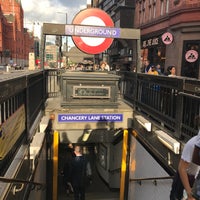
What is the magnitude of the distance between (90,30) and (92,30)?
0.06 metres

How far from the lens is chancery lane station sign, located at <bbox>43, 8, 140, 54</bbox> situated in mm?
7438

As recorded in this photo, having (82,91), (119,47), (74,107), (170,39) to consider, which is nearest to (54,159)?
(74,107)

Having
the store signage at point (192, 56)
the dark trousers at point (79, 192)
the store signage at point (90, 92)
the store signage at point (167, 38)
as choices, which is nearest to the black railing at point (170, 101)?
the store signage at point (90, 92)

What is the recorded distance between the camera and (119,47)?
3572cm

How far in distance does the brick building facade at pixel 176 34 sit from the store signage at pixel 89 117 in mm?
6267

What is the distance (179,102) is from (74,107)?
3.52m

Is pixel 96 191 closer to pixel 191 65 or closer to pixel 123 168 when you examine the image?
pixel 123 168

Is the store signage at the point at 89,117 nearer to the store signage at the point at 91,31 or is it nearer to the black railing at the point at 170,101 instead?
the black railing at the point at 170,101

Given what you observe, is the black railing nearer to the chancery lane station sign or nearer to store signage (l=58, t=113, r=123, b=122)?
store signage (l=58, t=113, r=123, b=122)

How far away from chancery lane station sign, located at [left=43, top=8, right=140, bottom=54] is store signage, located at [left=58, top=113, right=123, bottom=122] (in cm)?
178

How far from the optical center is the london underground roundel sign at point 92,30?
743 cm

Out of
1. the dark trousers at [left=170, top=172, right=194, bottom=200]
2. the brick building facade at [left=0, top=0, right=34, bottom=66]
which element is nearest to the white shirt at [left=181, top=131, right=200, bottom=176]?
the dark trousers at [left=170, top=172, right=194, bottom=200]

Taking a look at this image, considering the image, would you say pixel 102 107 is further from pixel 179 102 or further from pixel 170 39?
pixel 170 39

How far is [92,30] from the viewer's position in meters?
7.40
